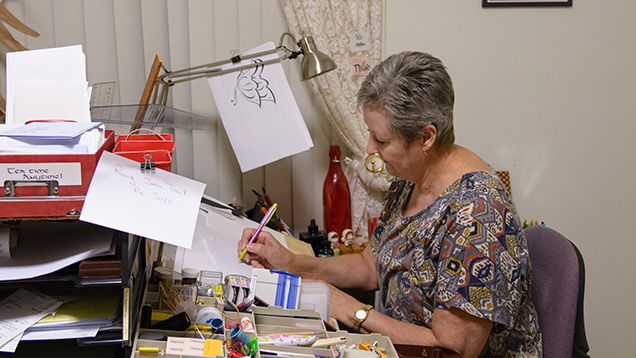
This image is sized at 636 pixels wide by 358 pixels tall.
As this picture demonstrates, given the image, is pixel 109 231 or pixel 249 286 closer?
pixel 109 231

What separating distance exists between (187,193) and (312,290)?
451 mm

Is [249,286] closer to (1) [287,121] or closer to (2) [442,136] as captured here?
(2) [442,136]

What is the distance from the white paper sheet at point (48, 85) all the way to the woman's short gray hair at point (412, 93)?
0.67m

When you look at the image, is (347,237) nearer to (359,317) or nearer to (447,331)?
(359,317)

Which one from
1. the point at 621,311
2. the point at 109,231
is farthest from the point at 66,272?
the point at 621,311

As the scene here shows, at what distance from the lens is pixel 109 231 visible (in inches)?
36.9

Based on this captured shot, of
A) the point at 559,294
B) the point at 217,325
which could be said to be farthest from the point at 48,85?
the point at 559,294

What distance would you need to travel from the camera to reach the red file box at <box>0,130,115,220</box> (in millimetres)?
784

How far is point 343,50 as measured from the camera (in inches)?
82.7

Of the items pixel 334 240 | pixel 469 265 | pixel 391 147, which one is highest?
pixel 391 147

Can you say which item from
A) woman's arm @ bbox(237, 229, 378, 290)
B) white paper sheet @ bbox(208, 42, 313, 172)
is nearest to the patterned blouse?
woman's arm @ bbox(237, 229, 378, 290)

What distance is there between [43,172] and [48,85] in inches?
12.9

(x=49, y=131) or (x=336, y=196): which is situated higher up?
(x=49, y=131)

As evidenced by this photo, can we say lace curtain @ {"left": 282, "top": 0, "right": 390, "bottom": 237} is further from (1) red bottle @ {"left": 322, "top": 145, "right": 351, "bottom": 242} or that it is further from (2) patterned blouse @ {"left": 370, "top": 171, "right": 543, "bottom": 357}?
(2) patterned blouse @ {"left": 370, "top": 171, "right": 543, "bottom": 357}
